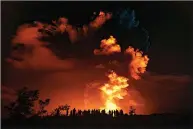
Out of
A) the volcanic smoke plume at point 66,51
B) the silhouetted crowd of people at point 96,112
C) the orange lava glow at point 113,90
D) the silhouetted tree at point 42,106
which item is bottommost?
the silhouetted crowd of people at point 96,112

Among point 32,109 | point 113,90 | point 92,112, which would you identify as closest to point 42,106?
point 32,109

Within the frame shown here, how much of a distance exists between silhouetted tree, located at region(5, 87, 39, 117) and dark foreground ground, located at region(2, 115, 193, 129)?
73mm

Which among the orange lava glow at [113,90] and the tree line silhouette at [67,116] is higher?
the orange lava glow at [113,90]

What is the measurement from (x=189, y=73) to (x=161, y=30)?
541 millimetres

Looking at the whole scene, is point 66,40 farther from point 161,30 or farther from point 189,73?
point 189,73

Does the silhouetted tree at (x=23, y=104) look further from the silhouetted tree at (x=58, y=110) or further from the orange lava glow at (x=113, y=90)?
the orange lava glow at (x=113, y=90)

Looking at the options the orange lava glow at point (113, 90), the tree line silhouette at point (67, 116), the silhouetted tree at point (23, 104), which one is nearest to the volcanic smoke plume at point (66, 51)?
the orange lava glow at point (113, 90)

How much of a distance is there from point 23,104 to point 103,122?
858 mm

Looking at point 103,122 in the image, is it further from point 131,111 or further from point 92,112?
point 131,111

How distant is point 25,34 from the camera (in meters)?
3.64

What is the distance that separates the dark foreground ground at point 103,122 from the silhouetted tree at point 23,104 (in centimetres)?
7

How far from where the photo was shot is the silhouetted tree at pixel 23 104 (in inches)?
142

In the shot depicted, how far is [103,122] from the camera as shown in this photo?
3.66 metres

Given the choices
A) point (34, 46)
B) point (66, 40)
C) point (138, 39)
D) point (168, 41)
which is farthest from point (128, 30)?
point (34, 46)
